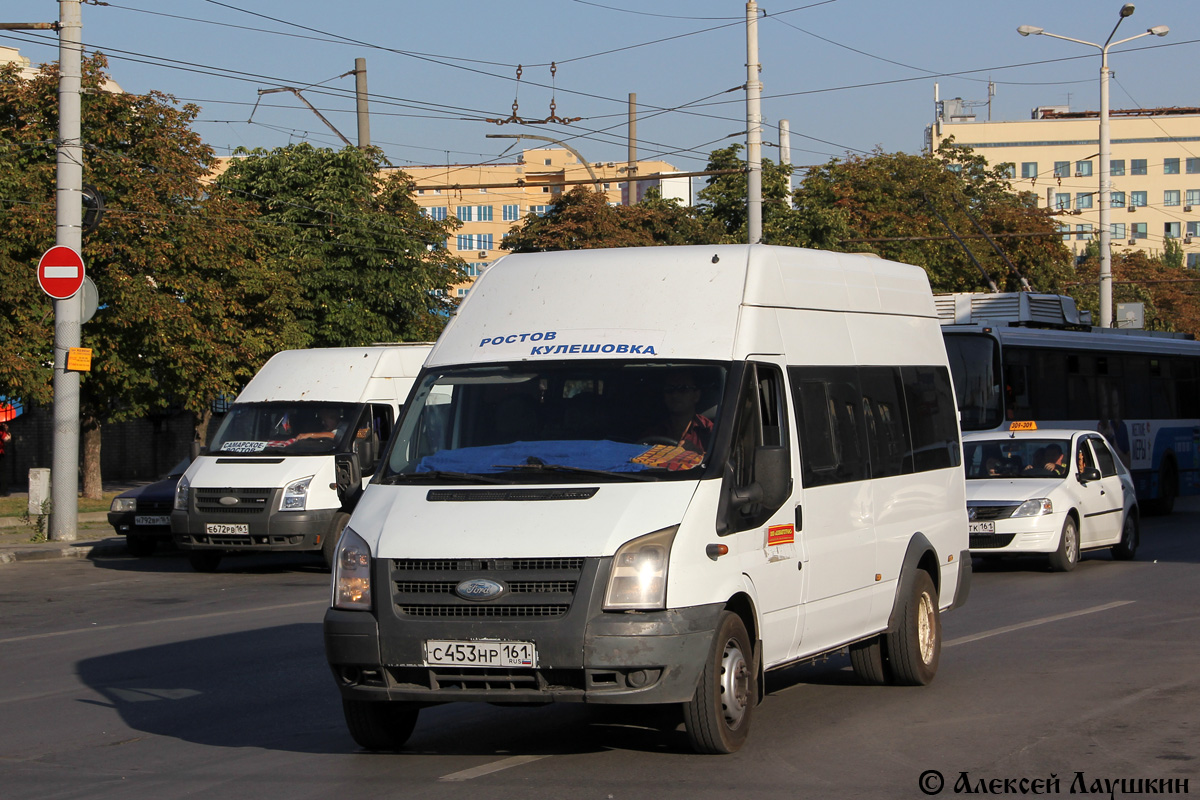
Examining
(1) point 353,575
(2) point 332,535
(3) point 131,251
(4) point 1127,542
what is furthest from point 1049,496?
(3) point 131,251

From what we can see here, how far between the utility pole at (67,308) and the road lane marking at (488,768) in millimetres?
16102

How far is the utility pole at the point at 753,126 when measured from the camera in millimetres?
26922

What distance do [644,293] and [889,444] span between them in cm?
218

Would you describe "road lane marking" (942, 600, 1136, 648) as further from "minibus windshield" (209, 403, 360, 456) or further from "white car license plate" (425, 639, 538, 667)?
"minibus windshield" (209, 403, 360, 456)

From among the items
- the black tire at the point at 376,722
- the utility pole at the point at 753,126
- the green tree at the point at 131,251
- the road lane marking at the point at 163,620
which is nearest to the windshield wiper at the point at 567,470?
the black tire at the point at 376,722

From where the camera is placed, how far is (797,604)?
7602 millimetres

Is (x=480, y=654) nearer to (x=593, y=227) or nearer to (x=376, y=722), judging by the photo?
(x=376, y=722)

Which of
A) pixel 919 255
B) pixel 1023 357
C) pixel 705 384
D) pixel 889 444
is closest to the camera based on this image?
pixel 705 384

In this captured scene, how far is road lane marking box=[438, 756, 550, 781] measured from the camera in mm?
6719

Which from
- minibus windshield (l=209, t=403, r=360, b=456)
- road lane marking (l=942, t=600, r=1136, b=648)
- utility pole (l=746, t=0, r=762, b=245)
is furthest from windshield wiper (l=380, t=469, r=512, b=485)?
utility pole (l=746, t=0, r=762, b=245)

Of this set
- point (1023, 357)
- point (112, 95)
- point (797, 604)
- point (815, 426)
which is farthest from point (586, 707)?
point (112, 95)

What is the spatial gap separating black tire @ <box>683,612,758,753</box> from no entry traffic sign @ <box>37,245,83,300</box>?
658 inches

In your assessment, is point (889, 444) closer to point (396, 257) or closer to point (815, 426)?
point (815, 426)

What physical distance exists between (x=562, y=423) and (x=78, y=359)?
52.0 ft
